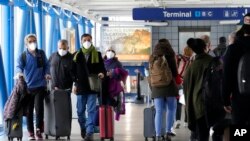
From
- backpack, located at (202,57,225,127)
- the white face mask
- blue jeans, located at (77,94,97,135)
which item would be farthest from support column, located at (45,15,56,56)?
backpack, located at (202,57,225,127)

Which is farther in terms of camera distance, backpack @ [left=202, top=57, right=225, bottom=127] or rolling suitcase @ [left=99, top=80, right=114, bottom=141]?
rolling suitcase @ [left=99, top=80, right=114, bottom=141]

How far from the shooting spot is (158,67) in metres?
8.71

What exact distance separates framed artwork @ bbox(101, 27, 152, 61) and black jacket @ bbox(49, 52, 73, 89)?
14.2 m

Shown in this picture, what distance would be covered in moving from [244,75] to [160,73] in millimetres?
3764

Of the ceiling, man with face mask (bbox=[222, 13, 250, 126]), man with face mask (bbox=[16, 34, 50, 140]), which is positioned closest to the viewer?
man with face mask (bbox=[222, 13, 250, 126])

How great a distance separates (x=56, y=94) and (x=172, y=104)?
6.40ft

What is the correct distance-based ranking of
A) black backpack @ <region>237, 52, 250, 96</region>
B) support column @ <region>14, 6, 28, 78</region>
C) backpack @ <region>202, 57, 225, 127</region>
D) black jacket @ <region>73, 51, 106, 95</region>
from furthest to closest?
support column @ <region>14, 6, 28, 78</region> → black jacket @ <region>73, 51, 106, 95</region> → backpack @ <region>202, 57, 225, 127</region> → black backpack @ <region>237, 52, 250, 96</region>

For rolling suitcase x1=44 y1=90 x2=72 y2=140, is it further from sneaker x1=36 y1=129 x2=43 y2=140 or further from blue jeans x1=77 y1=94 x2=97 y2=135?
blue jeans x1=77 y1=94 x2=97 y2=135

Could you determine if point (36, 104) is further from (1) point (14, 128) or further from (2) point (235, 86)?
(2) point (235, 86)

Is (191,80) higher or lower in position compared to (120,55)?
lower

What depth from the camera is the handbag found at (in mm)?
9078

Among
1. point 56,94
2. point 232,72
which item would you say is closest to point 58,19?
point 56,94

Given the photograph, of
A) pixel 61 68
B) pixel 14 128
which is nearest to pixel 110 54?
pixel 61 68

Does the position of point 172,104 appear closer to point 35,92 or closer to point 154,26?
point 35,92
